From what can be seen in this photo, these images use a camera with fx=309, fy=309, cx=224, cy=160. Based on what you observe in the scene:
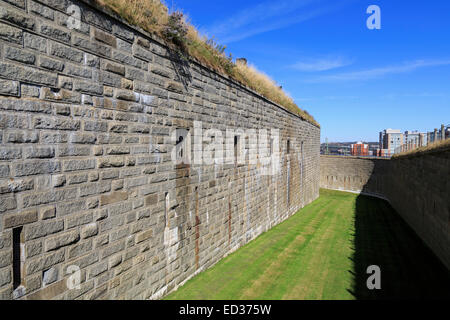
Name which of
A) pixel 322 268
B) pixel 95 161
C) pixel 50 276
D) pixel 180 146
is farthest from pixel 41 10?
pixel 322 268

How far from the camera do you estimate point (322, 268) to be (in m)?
8.70

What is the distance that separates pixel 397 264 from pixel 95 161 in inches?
359

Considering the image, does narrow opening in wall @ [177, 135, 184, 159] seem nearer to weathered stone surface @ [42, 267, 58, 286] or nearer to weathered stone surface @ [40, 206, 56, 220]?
weathered stone surface @ [40, 206, 56, 220]

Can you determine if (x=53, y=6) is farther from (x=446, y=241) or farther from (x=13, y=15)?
(x=446, y=241)

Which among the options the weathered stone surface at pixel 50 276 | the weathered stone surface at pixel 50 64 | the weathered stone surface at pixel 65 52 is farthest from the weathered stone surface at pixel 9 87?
the weathered stone surface at pixel 50 276

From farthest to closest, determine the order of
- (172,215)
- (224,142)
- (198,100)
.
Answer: (224,142) < (198,100) < (172,215)

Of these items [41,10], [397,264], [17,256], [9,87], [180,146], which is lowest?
[397,264]

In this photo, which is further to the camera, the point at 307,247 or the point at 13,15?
the point at 307,247

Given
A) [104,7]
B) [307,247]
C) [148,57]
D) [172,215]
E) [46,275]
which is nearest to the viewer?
[46,275]

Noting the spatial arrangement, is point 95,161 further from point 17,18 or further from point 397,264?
point 397,264

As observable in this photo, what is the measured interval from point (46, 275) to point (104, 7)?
153 inches

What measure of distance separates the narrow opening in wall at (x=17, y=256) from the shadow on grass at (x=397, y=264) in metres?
6.50
